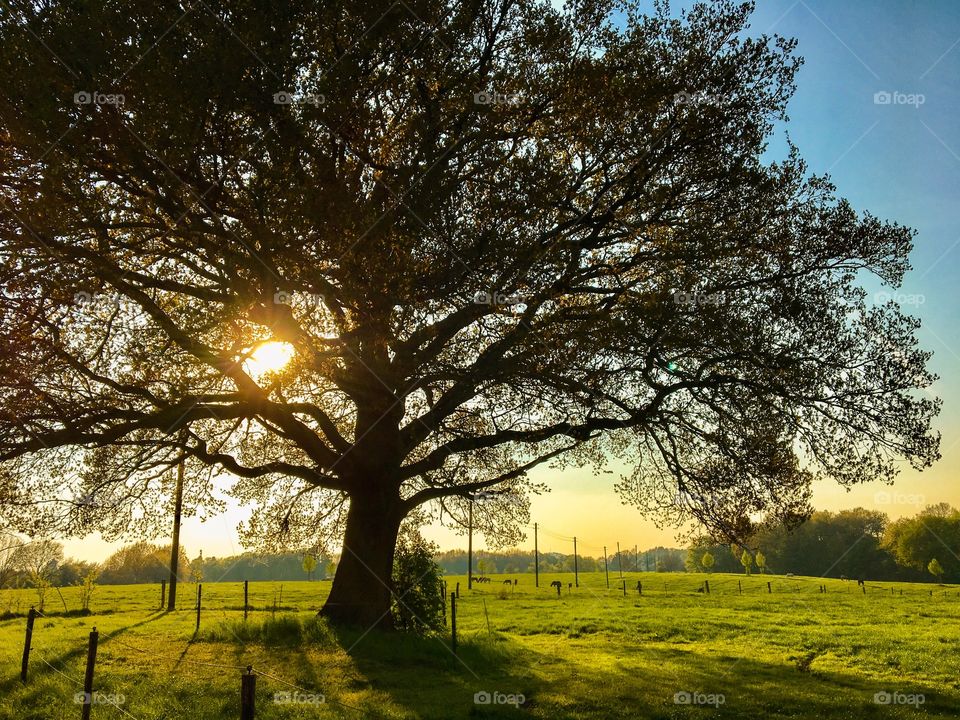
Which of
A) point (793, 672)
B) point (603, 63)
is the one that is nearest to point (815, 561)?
point (793, 672)

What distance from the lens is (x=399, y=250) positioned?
13.2 metres

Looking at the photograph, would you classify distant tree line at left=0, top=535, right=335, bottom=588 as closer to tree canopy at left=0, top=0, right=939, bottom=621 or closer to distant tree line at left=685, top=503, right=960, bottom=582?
tree canopy at left=0, top=0, right=939, bottom=621

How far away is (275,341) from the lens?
47.7 ft
